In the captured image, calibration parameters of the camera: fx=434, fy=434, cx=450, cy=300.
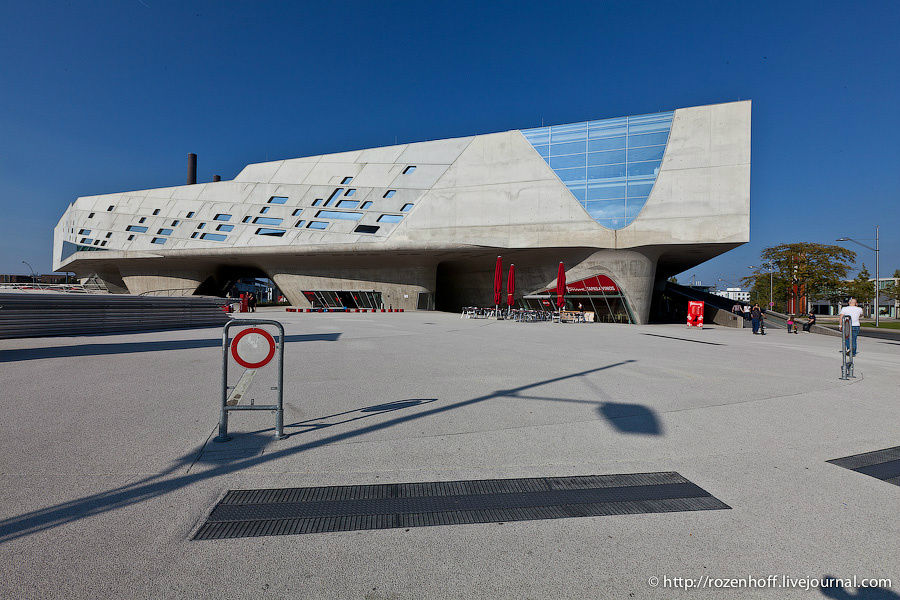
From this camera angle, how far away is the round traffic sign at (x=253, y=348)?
14.9ft

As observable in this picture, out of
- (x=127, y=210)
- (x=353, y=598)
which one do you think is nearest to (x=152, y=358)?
(x=353, y=598)

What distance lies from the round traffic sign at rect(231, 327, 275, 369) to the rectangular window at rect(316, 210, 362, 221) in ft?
111

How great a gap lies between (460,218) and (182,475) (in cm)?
3304

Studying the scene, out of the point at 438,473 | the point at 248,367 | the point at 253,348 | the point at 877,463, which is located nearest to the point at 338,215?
the point at 253,348

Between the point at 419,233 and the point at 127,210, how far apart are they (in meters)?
31.3

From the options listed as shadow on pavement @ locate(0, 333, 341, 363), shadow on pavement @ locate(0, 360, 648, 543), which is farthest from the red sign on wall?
shadow on pavement @ locate(0, 360, 648, 543)

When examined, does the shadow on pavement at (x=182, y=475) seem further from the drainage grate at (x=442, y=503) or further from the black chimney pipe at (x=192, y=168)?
the black chimney pipe at (x=192, y=168)

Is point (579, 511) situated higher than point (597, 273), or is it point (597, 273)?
point (597, 273)

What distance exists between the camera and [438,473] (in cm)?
362

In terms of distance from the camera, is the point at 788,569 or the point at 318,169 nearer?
the point at 788,569

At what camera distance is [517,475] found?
3.61 m

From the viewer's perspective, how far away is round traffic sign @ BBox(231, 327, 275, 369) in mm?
4555

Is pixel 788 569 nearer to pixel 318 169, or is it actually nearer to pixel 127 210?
pixel 318 169

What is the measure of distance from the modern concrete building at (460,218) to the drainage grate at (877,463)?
93.4 ft
